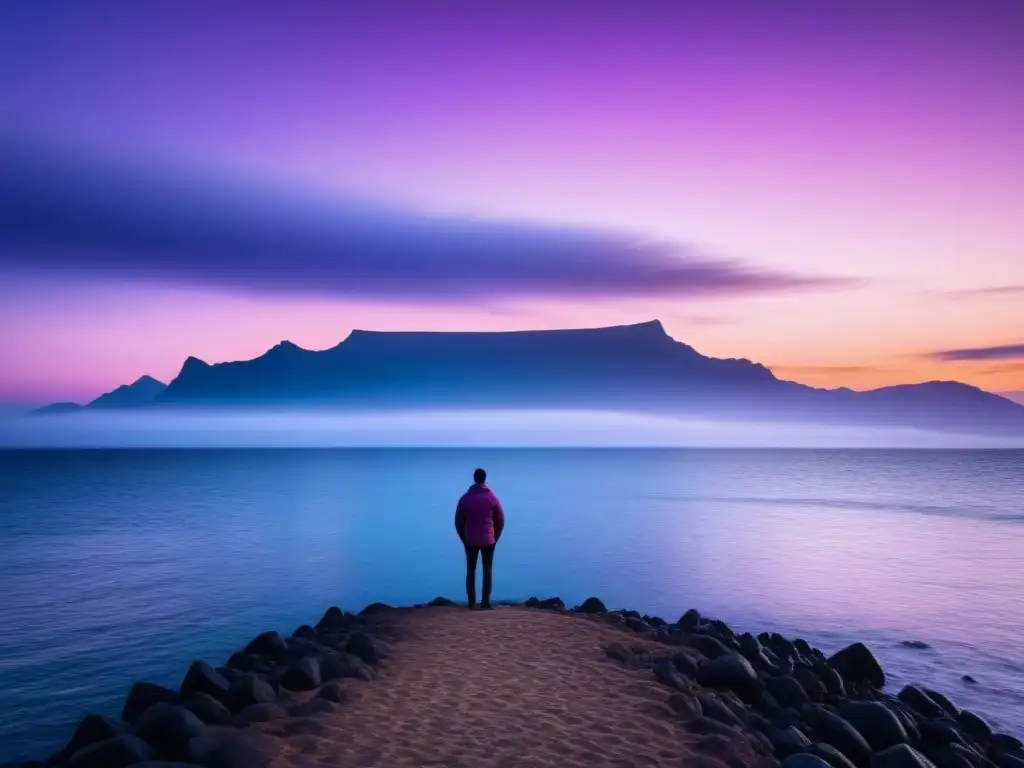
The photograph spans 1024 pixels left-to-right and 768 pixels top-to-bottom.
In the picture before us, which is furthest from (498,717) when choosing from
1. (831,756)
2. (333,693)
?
(831,756)

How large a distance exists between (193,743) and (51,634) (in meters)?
17.2

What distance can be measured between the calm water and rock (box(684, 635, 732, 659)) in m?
6.38

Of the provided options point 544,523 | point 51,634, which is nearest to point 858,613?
point 51,634

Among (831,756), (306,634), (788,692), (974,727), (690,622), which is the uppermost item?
(831,756)

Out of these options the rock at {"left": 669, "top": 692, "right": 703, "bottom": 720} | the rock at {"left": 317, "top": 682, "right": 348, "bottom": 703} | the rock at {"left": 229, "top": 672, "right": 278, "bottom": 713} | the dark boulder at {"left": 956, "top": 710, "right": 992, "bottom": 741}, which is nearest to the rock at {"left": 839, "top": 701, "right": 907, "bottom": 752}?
the rock at {"left": 669, "top": 692, "right": 703, "bottom": 720}

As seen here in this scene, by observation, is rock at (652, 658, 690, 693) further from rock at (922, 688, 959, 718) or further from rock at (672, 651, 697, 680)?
rock at (922, 688, 959, 718)

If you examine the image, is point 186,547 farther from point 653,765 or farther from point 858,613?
point 653,765

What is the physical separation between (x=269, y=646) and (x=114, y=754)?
702 centimetres

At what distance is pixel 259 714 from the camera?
10250 millimetres

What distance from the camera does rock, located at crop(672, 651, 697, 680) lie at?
13.2 metres

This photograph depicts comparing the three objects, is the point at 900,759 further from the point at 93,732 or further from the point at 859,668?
the point at 93,732

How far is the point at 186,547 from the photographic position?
42.3m

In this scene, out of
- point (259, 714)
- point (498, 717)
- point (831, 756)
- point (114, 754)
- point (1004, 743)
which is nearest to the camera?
point (114, 754)

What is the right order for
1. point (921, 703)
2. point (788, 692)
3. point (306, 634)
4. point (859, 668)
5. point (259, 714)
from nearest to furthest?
point (259, 714) < point (788, 692) < point (921, 703) < point (859, 668) < point (306, 634)
